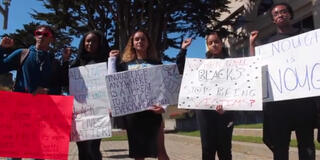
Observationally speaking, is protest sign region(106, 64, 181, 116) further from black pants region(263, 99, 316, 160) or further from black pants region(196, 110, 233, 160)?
black pants region(263, 99, 316, 160)

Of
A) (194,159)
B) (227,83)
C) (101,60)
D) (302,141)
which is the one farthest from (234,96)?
(194,159)

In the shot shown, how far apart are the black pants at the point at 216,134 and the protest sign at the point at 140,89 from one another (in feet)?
1.40

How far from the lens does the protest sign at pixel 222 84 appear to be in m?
3.64

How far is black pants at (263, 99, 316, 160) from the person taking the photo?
3.36 metres

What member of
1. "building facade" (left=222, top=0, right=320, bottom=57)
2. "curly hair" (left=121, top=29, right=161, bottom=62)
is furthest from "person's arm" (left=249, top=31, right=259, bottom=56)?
"building facade" (left=222, top=0, right=320, bottom=57)

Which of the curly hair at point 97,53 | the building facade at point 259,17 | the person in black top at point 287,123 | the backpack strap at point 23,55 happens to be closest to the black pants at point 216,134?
the person in black top at point 287,123

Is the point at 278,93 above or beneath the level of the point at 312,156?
above

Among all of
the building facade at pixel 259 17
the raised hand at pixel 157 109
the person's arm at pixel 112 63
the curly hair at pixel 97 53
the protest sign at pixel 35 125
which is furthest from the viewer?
the building facade at pixel 259 17

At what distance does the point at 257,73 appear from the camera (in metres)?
3.66

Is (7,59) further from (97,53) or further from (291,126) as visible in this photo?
(291,126)

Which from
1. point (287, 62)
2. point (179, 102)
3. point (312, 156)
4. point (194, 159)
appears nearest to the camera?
point (312, 156)

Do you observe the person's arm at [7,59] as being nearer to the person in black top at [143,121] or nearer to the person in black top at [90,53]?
the person in black top at [90,53]

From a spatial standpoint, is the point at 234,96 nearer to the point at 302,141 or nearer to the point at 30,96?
the point at 302,141

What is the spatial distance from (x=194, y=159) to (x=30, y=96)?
443cm
